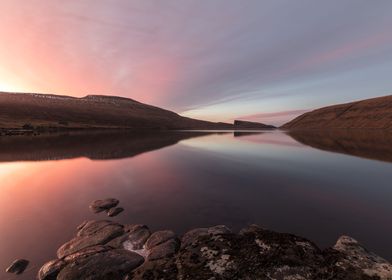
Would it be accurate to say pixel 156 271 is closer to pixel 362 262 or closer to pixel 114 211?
pixel 362 262

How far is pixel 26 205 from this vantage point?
1984cm

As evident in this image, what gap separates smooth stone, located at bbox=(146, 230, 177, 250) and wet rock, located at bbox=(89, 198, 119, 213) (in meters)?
7.32

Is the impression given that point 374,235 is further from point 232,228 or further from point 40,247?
point 40,247

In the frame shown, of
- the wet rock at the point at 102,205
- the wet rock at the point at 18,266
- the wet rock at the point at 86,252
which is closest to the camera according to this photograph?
the wet rock at the point at 18,266

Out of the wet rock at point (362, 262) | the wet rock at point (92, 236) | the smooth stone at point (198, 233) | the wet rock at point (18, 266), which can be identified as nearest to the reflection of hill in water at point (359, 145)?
the wet rock at point (362, 262)

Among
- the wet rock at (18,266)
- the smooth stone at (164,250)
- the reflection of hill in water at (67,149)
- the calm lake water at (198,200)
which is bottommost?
the calm lake water at (198,200)

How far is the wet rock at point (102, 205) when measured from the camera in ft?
61.1

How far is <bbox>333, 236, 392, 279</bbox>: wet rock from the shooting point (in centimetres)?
896

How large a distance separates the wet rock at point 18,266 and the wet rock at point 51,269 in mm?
1048

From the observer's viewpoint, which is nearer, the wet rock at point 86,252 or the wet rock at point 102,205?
the wet rock at point 86,252

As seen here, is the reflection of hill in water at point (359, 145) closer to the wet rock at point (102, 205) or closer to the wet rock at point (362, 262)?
the wet rock at point (362, 262)

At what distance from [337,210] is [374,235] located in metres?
4.18

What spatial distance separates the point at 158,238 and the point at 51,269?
16.5 ft

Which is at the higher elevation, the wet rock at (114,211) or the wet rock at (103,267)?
the wet rock at (103,267)
